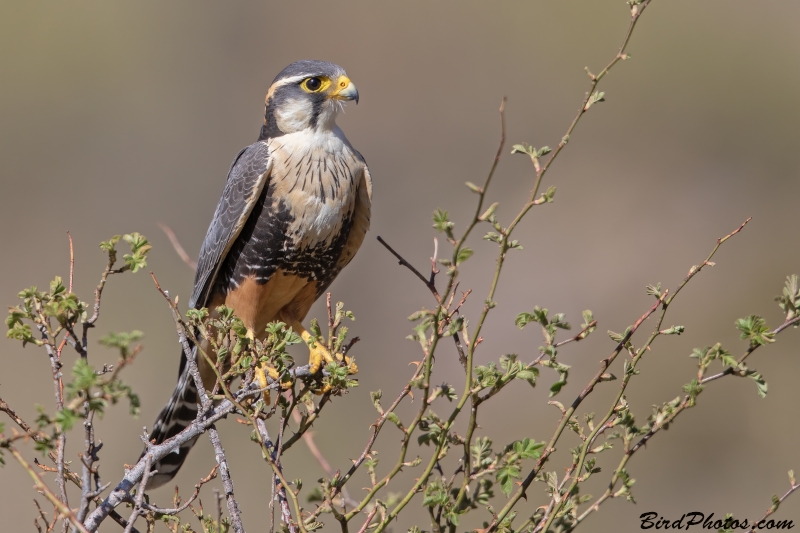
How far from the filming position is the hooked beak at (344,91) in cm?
349

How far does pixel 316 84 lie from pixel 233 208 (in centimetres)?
71

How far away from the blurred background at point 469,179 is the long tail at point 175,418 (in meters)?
A: 2.55

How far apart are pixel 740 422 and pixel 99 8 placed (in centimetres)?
985

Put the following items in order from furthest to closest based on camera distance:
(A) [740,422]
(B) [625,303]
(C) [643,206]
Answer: (C) [643,206] < (B) [625,303] < (A) [740,422]

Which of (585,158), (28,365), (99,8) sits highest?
(99,8)

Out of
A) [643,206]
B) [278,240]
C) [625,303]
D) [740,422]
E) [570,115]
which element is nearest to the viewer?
[278,240]

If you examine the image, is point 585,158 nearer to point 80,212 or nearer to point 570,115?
point 570,115

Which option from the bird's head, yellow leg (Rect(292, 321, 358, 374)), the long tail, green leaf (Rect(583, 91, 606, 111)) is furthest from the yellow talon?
green leaf (Rect(583, 91, 606, 111))

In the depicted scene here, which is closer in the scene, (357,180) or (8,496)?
(357,180)

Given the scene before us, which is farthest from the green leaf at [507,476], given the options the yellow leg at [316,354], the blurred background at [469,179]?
the blurred background at [469,179]

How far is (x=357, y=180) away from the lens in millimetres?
3582

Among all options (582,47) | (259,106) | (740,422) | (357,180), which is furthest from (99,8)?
(740,422)

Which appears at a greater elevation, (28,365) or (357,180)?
(28,365)

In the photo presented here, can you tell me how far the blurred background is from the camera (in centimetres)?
721
